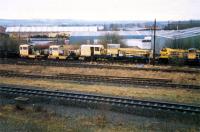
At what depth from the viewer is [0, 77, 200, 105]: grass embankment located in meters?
18.0

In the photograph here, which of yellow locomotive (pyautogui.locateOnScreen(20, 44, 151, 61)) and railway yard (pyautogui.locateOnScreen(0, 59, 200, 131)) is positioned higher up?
yellow locomotive (pyautogui.locateOnScreen(20, 44, 151, 61))

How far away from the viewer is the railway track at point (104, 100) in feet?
49.7

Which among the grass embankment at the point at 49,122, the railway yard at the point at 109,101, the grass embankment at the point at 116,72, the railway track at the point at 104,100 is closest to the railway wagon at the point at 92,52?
the grass embankment at the point at 116,72

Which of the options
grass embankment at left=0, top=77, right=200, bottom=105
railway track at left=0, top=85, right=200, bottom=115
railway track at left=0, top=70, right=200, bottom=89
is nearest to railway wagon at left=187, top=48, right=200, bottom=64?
railway track at left=0, top=70, right=200, bottom=89

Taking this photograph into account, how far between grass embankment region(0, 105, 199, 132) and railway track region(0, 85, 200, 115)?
5.12 feet

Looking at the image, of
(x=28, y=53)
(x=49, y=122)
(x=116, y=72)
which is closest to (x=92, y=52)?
(x=28, y=53)

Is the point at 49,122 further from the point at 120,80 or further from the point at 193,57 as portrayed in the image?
the point at 193,57

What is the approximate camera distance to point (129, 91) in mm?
19703

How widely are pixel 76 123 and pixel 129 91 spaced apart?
721cm

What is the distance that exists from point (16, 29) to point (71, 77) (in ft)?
260

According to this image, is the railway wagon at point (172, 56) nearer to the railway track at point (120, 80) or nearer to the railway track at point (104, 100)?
the railway track at point (120, 80)

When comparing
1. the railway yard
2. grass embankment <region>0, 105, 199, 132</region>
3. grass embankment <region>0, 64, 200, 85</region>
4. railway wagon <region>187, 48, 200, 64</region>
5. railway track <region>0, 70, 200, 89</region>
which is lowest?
grass embankment <region>0, 105, 199, 132</region>

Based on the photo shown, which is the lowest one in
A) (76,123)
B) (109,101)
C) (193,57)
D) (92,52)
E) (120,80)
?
(76,123)

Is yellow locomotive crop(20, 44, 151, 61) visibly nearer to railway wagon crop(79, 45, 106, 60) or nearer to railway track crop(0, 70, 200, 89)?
railway wagon crop(79, 45, 106, 60)
